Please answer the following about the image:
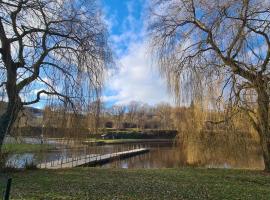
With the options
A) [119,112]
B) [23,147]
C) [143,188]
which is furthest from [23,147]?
[119,112]

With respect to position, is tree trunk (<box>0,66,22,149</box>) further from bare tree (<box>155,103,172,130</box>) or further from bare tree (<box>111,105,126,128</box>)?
bare tree (<box>111,105,126,128</box>)

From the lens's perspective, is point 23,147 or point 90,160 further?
A: point 90,160

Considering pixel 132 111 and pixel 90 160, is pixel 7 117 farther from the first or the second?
pixel 132 111

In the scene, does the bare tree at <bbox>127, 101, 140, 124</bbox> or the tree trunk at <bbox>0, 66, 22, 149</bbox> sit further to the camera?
the bare tree at <bbox>127, 101, 140, 124</bbox>

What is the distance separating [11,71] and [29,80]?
590mm

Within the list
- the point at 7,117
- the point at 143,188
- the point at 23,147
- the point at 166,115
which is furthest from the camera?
the point at 166,115

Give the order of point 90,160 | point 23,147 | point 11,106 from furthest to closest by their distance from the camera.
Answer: point 90,160
point 23,147
point 11,106

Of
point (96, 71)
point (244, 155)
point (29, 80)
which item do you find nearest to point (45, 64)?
point (29, 80)

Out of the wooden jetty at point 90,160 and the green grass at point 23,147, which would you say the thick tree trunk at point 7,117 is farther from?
the wooden jetty at point 90,160

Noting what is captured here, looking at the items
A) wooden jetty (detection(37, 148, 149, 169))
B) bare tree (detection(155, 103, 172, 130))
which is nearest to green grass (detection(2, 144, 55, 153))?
bare tree (detection(155, 103, 172, 130))

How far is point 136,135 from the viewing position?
69.0m

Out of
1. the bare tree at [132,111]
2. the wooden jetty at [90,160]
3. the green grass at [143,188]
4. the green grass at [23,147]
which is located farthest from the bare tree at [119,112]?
the green grass at [143,188]

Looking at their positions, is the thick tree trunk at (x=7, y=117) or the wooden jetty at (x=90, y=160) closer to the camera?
the thick tree trunk at (x=7, y=117)

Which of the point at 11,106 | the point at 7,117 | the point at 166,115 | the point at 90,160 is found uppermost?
the point at 166,115
